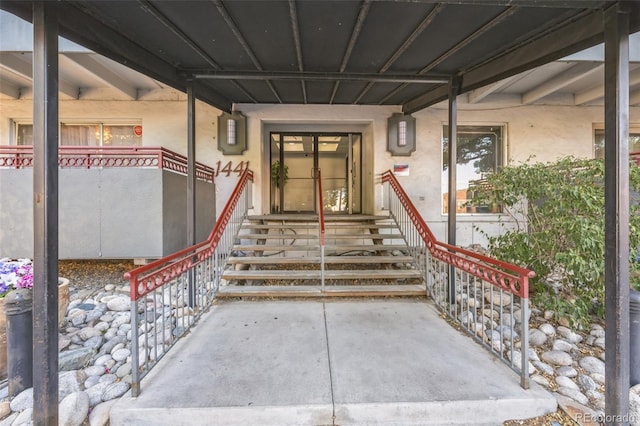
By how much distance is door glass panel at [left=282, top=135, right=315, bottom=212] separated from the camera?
6664 mm

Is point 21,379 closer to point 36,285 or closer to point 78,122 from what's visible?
point 36,285

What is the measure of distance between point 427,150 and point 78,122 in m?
6.65

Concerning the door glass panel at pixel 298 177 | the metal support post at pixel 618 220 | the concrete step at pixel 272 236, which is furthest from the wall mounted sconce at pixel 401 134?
the metal support post at pixel 618 220

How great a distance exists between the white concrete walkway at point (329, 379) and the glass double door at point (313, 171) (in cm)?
377

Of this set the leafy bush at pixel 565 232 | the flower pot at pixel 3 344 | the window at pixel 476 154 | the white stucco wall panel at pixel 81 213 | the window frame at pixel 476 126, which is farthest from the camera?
the window at pixel 476 154

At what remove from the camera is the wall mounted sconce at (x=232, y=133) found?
4949mm

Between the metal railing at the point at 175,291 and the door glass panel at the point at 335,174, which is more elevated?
the door glass panel at the point at 335,174

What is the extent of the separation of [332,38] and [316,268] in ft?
10.3

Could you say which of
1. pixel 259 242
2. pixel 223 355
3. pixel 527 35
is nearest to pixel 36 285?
pixel 223 355

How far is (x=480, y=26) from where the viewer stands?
2.33 meters

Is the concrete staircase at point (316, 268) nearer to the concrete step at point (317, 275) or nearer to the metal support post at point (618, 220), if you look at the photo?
the concrete step at point (317, 275)

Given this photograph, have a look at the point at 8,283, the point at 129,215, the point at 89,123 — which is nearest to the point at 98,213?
the point at 129,215

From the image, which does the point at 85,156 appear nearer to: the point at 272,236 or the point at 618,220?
the point at 272,236

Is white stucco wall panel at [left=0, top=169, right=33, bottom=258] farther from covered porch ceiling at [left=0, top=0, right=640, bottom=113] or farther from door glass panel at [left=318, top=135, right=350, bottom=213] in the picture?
door glass panel at [left=318, top=135, right=350, bottom=213]
